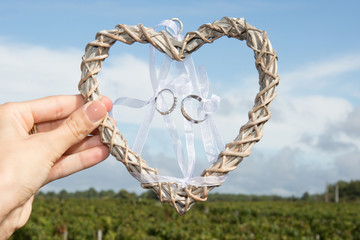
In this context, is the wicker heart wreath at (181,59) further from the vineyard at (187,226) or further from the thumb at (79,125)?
the vineyard at (187,226)

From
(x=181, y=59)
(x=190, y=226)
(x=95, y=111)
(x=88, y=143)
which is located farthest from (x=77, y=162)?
(x=190, y=226)

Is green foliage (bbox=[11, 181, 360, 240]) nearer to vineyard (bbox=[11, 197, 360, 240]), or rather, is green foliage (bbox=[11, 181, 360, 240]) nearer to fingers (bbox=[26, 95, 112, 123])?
vineyard (bbox=[11, 197, 360, 240])

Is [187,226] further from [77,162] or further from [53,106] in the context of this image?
[53,106]

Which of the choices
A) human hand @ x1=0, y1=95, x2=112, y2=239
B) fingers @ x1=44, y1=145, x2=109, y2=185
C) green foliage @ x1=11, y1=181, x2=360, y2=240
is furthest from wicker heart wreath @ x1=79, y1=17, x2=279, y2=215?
green foliage @ x1=11, y1=181, x2=360, y2=240

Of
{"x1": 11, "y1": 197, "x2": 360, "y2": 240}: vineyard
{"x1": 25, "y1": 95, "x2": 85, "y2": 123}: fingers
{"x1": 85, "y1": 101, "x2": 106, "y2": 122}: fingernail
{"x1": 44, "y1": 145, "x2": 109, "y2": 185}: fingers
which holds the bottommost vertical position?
{"x1": 11, "y1": 197, "x2": 360, "y2": 240}: vineyard

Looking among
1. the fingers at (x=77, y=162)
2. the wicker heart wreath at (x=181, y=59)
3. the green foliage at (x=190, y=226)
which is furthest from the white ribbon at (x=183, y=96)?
the green foliage at (x=190, y=226)

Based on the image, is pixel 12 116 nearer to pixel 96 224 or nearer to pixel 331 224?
pixel 96 224
